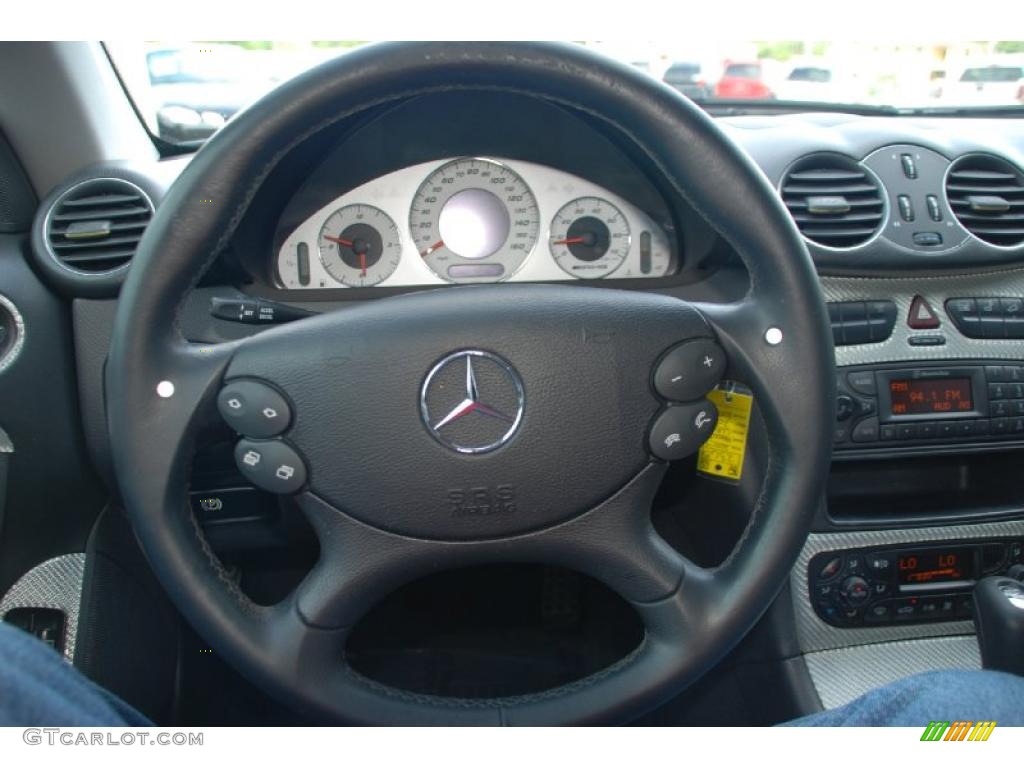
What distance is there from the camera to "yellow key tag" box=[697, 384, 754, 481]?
1337 millimetres

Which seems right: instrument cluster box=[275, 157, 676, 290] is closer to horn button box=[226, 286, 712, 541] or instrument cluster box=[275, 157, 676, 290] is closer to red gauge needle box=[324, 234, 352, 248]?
red gauge needle box=[324, 234, 352, 248]

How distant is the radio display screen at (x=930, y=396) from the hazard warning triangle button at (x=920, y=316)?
96 millimetres

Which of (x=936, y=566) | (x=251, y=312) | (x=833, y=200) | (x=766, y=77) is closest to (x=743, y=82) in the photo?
(x=766, y=77)

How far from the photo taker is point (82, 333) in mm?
1543

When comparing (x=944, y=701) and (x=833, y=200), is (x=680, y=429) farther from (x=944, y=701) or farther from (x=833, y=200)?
(x=833, y=200)

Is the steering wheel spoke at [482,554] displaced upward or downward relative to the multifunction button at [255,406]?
downward

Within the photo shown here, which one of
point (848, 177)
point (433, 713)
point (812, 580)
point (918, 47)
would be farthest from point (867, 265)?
point (433, 713)

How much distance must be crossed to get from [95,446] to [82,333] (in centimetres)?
18

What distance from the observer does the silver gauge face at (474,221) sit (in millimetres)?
1658

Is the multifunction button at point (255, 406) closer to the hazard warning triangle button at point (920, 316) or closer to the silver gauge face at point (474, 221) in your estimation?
the silver gauge face at point (474, 221)

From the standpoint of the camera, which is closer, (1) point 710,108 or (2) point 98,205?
(2) point 98,205

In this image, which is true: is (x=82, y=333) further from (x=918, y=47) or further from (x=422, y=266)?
(x=918, y=47)

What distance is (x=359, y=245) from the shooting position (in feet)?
5.48
